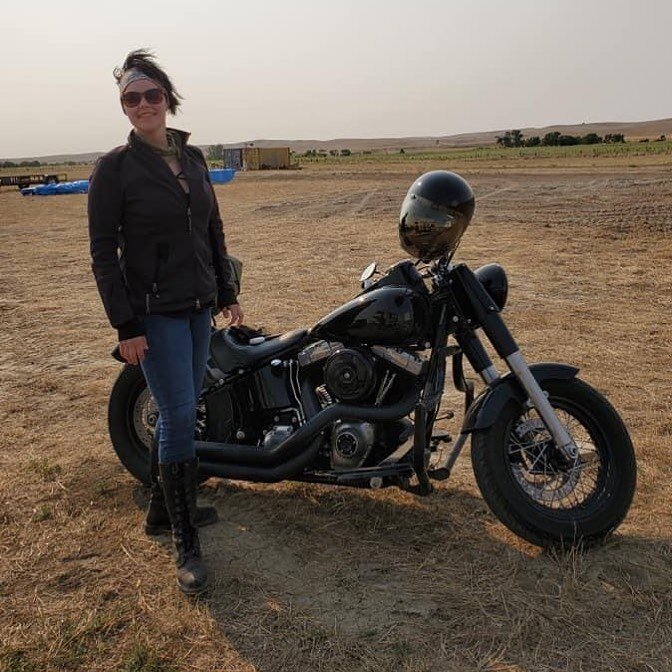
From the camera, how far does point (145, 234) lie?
2.85 m

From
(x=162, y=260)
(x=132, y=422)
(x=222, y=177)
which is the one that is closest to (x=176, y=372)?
(x=162, y=260)

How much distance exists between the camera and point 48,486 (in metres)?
4.14

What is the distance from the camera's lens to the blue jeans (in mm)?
2973

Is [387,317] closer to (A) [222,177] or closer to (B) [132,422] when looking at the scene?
(B) [132,422]

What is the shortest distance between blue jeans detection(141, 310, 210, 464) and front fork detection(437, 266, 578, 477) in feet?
3.98

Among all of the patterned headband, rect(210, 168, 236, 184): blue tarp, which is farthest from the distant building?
the patterned headband

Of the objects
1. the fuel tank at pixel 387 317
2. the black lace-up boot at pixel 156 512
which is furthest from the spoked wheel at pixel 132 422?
the fuel tank at pixel 387 317

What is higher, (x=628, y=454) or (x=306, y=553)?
(x=628, y=454)

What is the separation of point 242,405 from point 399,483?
971 millimetres

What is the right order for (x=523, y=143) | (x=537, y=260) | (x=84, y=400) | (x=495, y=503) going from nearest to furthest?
(x=495, y=503) → (x=84, y=400) → (x=537, y=260) → (x=523, y=143)

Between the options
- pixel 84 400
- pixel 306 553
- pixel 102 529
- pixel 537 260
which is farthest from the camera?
pixel 537 260

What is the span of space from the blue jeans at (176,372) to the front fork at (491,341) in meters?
1.21

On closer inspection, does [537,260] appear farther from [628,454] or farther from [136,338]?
[136,338]

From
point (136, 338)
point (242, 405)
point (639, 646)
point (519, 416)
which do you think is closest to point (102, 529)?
point (242, 405)
